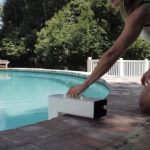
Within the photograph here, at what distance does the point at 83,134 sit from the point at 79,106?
363mm

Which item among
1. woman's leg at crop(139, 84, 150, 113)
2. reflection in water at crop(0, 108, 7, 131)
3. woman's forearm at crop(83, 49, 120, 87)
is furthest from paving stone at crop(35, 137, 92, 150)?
reflection in water at crop(0, 108, 7, 131)

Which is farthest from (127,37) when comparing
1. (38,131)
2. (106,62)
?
(38,131)

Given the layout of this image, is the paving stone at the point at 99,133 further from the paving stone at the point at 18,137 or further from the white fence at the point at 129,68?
the white fence at the point at 129,68

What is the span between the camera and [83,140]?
1.37 m

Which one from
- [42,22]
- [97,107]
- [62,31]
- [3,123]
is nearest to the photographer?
[97,107]

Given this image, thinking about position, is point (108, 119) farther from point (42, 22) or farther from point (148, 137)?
point (42, 22)

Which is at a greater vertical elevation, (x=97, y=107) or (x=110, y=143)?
(x=97, y=107)

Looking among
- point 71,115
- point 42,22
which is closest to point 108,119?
point 71,115

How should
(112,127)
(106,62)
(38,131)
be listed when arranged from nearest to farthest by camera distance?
(106,62), (38,131), (112,127)

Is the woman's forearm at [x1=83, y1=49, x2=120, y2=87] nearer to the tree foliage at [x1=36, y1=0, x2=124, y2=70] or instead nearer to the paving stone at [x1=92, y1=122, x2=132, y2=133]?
the paving stone at [x1=92, y1=122, x2=132, y2=133]

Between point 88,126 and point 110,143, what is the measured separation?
37 centimetres

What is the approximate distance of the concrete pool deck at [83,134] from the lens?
1.27 m

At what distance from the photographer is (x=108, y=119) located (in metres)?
1.87

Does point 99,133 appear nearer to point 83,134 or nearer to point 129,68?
point 83,134
